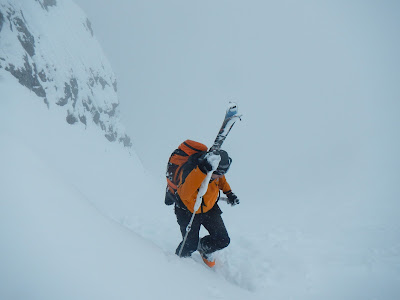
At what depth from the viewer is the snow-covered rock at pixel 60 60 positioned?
17547mm

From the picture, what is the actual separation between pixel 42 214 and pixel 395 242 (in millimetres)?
5812

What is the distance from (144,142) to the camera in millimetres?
94188

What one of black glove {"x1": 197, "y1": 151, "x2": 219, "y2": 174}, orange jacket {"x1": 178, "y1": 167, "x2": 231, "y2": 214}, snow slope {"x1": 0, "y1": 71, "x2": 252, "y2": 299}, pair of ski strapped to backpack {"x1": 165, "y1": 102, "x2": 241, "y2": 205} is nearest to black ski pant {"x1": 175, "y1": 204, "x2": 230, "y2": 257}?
orange jacket {"x1": 178, "y1": 167, "x2": 231, "y2": 214}

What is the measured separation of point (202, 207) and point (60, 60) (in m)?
27.0

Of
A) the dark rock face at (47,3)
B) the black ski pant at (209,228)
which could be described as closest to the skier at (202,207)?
the black ski pant at (209,228)

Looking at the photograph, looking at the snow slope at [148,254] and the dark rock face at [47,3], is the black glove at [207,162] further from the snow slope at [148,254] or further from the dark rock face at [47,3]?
the dark rock face at [47,3]

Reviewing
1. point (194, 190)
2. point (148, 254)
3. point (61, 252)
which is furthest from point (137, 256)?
point (194, 190)

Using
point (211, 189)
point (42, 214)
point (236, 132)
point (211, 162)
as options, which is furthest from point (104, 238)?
point (236, 132)

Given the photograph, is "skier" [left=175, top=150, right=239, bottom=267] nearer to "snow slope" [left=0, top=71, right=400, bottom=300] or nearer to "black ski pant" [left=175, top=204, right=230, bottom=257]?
"black ski pant" [left=175, top=204, right=230, bottom=257]

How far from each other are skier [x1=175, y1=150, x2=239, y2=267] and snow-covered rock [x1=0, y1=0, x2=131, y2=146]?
1878 cm

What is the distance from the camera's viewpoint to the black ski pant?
371 cm

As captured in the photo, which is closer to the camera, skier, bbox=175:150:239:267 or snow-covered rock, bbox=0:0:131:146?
skier, bbox=175:150:239:267

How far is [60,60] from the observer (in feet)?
78.4

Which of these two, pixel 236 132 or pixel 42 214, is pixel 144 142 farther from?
pixel 42 214
